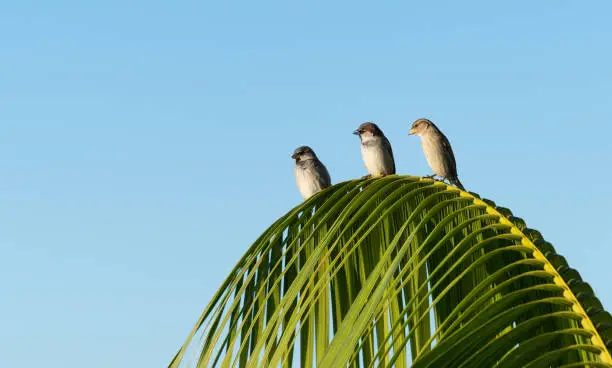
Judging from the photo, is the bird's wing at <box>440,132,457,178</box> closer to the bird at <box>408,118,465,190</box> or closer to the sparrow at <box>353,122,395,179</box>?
the bird at <box>408,118,465,190</box>

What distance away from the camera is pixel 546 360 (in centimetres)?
234

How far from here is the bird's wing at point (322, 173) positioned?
39.2ft

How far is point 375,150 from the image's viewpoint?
37.5 ft

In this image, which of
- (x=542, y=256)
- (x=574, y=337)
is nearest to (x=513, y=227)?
(x=542, y=256)

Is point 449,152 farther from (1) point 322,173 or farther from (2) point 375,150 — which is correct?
(1) point 322,173

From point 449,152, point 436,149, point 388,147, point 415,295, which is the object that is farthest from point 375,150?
point 415,295

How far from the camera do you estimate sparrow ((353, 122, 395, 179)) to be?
11.4 meters

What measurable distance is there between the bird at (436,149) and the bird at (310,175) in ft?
4.26

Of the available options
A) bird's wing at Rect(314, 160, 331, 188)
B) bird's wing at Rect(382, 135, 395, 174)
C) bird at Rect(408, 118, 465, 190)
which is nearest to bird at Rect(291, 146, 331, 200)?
bird's wing at Rect(314, 160, 331, 188)

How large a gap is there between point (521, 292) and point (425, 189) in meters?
1.33

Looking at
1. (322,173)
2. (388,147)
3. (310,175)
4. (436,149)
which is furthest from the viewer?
(322,173)

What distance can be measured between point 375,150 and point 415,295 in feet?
30.1

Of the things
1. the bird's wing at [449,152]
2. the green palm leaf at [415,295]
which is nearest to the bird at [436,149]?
the bird's wing at [449,152]

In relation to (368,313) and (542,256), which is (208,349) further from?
(542,256)
